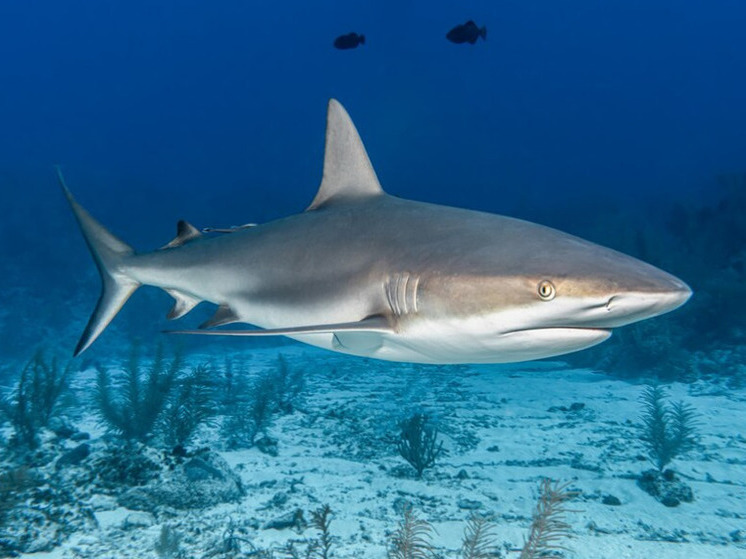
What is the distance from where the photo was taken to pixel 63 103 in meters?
120

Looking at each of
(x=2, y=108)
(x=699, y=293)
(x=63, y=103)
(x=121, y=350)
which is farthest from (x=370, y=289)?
(x=2, y=108)

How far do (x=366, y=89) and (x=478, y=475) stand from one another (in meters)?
121

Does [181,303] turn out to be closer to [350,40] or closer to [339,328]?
[339,328]

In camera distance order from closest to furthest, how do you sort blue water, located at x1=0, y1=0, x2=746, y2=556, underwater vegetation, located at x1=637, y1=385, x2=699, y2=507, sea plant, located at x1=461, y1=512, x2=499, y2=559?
sea plant, located at x1=461, y1=512, x2=499, y2=559 → underwater vegetation, located at x1=637, y1=385, x2=699, y2=507 → blue water, located at x1=0, y1=0, x2=746, y2=556

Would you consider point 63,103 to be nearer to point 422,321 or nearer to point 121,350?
point 121,350

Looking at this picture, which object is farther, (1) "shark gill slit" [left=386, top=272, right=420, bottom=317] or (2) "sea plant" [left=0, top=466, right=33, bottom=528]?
(2) "sea plant" [left=0, top=466, right=33, bottom=528]

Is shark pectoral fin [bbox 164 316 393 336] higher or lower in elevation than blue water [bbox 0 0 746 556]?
lower

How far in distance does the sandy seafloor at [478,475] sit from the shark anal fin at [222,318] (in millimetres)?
2230

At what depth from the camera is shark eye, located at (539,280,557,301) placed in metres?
2.13

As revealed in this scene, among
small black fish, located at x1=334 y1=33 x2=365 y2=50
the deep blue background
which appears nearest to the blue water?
the deep blue background

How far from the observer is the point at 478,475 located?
20.9 feet

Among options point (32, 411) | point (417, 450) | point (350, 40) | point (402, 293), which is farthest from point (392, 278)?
point (350, 40)

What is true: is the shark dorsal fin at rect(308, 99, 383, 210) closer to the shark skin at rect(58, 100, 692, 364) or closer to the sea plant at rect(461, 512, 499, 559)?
the shark skin at rect(58, 100, 692, 364)

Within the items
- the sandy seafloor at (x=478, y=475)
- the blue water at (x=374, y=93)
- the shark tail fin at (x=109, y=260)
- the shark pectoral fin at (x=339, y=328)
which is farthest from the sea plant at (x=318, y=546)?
the blue water at (x=374, y=93)
